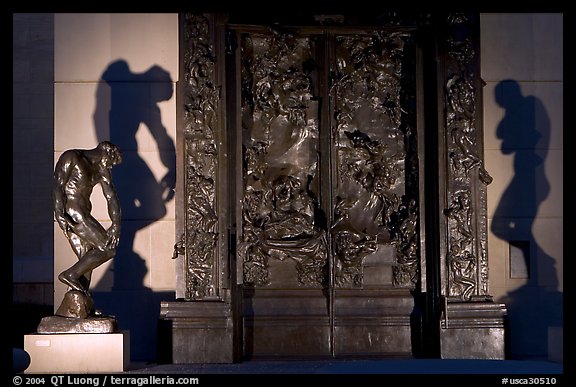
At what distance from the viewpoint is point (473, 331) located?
48.7ft

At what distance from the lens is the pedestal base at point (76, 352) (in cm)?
1347

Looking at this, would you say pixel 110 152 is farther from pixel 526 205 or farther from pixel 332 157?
pixel 526 205

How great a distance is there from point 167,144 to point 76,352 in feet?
10.7

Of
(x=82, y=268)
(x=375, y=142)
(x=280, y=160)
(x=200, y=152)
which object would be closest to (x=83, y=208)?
(x=82, y=268)

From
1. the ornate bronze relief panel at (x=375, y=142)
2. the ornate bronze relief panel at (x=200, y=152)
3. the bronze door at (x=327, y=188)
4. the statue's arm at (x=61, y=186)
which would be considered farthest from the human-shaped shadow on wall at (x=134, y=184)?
the ornate bronze relief panel at (x=375, y=142)

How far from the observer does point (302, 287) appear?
51.2 feet

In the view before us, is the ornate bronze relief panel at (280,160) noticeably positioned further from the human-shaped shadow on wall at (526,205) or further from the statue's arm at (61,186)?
the statue's arm at (61,186)

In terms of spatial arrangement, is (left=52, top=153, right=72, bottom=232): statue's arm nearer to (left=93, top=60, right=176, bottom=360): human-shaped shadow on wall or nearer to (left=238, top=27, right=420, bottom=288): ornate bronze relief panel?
(left=93, top=60, right=176, bottom=360): human-shaped shadow on wall

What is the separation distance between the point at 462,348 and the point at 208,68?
4.66m

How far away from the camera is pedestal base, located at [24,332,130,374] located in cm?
1347

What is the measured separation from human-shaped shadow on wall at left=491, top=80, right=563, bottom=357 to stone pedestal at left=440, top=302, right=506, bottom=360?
85 cm

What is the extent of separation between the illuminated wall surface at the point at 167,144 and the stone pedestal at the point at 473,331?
2.54 ft

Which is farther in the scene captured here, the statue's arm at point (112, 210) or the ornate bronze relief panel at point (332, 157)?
the ornate bronze relief panel at point (332, 157)

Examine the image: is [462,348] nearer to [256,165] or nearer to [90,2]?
[256,165]
